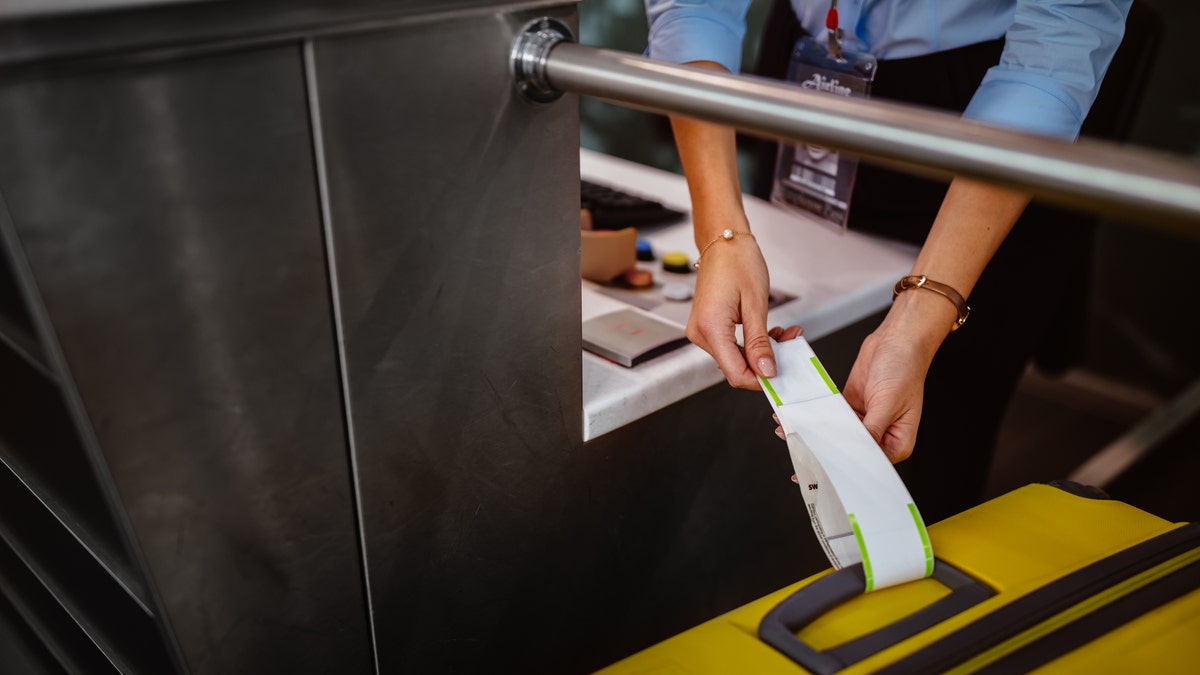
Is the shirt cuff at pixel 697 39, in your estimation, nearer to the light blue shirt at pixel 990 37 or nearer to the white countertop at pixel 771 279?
the light blue shirt at pixel 990 37

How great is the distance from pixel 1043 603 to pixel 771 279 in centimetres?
54

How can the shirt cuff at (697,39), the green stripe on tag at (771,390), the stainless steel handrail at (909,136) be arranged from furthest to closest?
the shirt cuff at (697,39)
the green stripe on tag at (771,390)
the stainless steel handrail at (909,136)

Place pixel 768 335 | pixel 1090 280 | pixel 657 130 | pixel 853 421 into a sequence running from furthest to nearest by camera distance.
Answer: pixel 657 130 → pixel 1090 280 → pixel 768 335 → pixel 853 421

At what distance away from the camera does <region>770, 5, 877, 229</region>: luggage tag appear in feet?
3.34

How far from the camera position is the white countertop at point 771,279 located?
839mm

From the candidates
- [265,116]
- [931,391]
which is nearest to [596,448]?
[265,116]

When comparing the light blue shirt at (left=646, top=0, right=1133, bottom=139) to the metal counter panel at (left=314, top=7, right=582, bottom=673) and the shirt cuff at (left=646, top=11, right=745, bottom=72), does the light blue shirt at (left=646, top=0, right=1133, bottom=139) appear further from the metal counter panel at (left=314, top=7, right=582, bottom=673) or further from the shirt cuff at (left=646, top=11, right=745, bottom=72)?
the metal counter panel at (left=314, top=7, right=582, bottom=673)

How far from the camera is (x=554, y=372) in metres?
0.76

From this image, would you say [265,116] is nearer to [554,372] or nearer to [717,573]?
[554,372]

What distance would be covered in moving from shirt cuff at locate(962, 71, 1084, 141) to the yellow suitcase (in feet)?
1.16

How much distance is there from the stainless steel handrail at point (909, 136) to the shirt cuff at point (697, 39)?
1.37 ft

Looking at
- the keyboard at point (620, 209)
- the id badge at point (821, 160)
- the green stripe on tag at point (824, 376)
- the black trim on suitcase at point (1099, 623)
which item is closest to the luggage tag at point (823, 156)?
the id badge at point (821, 160)

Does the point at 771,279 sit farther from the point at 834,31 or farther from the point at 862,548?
the point at 862,548

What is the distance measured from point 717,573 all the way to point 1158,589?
0.49m
